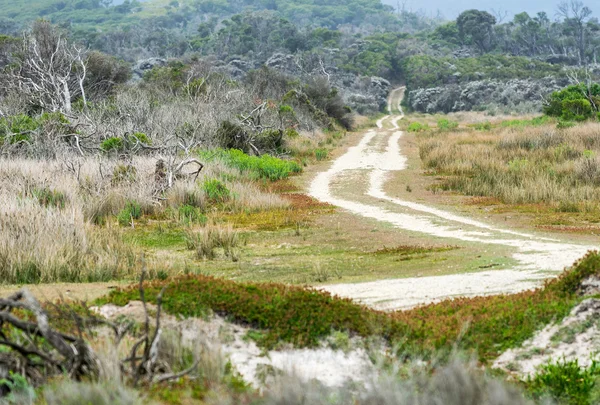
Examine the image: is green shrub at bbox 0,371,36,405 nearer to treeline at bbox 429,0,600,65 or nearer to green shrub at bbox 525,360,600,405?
green shrub at bbox 525,360,600,405

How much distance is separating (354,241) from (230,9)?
650 ft

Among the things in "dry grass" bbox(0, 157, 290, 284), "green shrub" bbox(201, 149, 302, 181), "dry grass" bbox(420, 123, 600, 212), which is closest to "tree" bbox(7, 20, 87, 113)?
"green shrub" bbox(201, 149, 302, 181)

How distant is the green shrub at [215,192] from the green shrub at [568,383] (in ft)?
43.2

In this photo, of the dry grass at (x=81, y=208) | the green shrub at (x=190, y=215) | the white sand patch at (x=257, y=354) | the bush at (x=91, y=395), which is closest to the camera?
the bush at (x=91, y=395)

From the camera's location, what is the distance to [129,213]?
14766mm

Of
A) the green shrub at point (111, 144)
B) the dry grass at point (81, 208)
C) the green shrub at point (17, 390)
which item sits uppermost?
the green shrub at point (17, 390)

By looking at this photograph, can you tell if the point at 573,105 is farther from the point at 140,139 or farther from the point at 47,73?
the point at 47,73

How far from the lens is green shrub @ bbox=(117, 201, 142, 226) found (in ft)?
47.4

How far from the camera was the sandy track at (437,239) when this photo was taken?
7789mm

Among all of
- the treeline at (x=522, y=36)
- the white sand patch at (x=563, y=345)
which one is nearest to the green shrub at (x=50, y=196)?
the white sand patch at (x=563, y=345)

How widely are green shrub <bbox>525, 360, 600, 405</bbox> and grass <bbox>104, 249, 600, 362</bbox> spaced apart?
0.59 meters

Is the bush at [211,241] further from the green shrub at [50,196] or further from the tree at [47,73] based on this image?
the tree at [47,73]

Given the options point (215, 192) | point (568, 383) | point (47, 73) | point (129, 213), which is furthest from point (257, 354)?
point (47, 73)

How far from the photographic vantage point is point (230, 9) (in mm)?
199750
